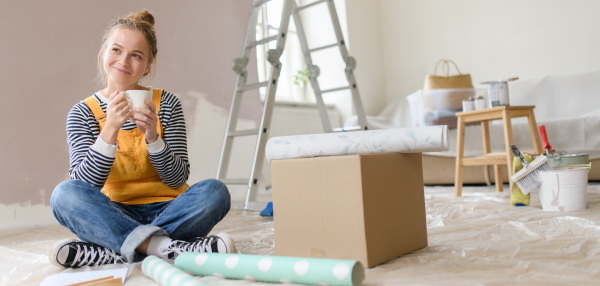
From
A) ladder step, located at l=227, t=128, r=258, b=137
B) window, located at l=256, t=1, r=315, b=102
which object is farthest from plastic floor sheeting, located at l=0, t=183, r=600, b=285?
window, located at l=256, t=1, r=315, b=102

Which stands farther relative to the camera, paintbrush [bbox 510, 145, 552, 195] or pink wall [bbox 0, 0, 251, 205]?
pink wall [bbox 0, 0, 251, 205]

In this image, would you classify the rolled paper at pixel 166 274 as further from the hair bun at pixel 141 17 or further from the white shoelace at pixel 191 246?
the hair bun at pixel 141 17

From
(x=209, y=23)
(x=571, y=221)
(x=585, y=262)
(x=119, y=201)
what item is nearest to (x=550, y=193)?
(x=571, y=221)

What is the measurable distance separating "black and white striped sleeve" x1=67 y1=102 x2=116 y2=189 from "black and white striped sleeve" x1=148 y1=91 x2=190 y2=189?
118 millimetres

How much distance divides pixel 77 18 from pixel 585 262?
7.61 ft

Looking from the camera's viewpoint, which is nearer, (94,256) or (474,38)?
(94,256)

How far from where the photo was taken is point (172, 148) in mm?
1316

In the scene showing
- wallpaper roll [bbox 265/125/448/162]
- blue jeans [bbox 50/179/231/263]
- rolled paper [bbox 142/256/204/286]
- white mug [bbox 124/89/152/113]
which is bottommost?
rolled paper [bbox 142/256/204/286]

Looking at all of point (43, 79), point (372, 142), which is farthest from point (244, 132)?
point (372, 142)

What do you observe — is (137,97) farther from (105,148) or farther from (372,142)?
(372,142)

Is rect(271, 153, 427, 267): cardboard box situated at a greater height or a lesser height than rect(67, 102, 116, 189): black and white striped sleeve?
lesser

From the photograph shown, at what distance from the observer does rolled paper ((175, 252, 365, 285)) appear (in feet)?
2.62

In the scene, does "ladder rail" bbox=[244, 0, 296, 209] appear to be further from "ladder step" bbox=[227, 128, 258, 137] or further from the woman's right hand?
the woman's right hand

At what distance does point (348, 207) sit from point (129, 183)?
0.62 meters
